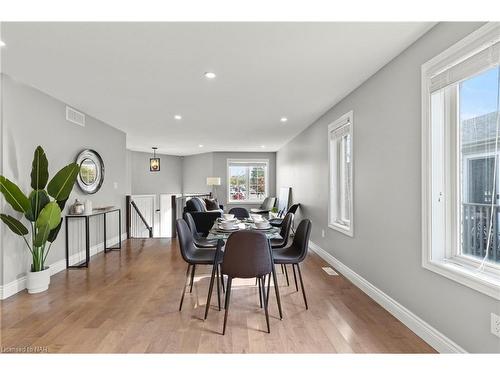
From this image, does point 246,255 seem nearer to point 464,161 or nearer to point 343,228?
point 464,161

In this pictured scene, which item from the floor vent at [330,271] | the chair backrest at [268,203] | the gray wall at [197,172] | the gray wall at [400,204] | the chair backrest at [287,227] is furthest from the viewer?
the gray wall at [197,172]

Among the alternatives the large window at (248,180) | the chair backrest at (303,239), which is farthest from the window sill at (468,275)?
the large window at (248,180)

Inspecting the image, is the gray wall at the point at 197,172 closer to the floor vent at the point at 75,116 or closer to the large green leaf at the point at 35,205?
the floor vent at the point at 75,116

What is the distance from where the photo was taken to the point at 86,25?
2143 mm

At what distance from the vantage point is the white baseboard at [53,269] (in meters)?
3.16

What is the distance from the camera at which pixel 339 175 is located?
14.9 ft

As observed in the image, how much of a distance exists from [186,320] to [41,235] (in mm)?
2003

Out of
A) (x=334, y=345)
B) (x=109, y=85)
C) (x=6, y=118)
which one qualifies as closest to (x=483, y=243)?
(x=334, y=345)

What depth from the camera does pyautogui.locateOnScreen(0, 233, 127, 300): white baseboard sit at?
3.16 metres

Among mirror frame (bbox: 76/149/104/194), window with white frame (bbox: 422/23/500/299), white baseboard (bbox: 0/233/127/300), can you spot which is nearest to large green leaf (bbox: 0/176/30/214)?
white baseboard (bbox: 0/233/127/300)

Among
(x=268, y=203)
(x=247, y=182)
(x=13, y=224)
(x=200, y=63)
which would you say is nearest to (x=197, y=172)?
(x=247, y=182)

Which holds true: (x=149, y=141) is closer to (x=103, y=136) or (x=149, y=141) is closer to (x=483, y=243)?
(x=103, y=136)

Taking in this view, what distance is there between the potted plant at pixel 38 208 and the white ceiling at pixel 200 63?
3.47 feet
